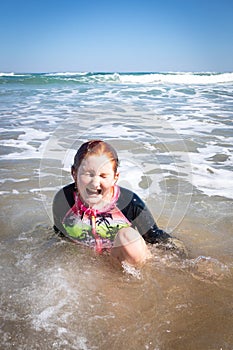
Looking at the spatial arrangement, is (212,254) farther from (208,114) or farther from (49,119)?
(208,114)

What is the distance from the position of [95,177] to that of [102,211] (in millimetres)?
317

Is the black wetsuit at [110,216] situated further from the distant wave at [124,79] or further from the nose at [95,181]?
the distant wave at [124,79]

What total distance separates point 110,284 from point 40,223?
1.15 meters

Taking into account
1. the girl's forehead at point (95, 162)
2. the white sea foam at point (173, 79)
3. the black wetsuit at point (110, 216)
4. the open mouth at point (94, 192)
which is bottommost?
the black wetsuit at point (110, 216)

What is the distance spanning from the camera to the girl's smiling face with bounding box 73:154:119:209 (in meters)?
1.97

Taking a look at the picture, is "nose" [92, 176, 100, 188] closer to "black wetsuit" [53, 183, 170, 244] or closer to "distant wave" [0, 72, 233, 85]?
"black wetsuit" [53, 183, 170, 244]

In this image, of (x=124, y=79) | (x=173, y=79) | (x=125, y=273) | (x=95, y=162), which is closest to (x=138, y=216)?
(x=125, y=273)

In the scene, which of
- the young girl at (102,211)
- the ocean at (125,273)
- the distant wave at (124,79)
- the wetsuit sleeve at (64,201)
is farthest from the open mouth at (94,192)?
the distant wave at (124,79)

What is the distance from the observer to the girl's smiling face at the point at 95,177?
1973mm

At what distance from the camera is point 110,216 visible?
2195 millimetres

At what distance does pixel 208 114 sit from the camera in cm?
895

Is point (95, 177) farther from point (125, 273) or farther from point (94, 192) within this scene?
point (125, 273)

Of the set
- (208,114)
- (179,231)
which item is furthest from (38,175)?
(208,114)

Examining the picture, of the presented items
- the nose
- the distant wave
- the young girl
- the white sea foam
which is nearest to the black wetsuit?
the young girl
